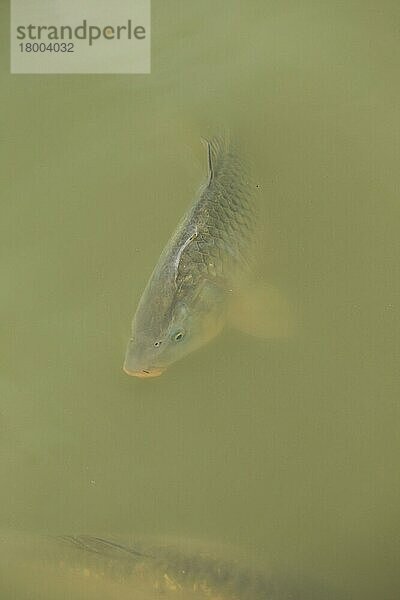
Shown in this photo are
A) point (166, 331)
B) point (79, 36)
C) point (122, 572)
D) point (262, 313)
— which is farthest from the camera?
point (79, 36)

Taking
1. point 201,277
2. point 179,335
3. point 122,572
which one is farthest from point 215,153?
point 122,572

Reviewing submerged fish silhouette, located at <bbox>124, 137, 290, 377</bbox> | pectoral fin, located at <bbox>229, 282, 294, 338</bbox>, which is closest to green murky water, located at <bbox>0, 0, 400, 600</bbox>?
pectoral fin, located at <bbox>229, 282, 294, 338</bbox>

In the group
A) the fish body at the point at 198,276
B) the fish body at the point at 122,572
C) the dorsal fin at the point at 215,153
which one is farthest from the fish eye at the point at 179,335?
the fish body at the point at 122,572

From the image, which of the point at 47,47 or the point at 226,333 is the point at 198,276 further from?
the point at 47,47

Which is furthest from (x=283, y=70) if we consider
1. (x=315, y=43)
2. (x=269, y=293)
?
(x=269, y=293)

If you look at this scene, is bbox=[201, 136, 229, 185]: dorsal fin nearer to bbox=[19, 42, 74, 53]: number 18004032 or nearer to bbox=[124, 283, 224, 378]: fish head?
bbox=[124, 283, 224, 378]: fish head

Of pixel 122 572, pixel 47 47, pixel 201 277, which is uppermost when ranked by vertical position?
pixel 47 47

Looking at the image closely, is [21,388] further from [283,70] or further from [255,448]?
[283,70]
